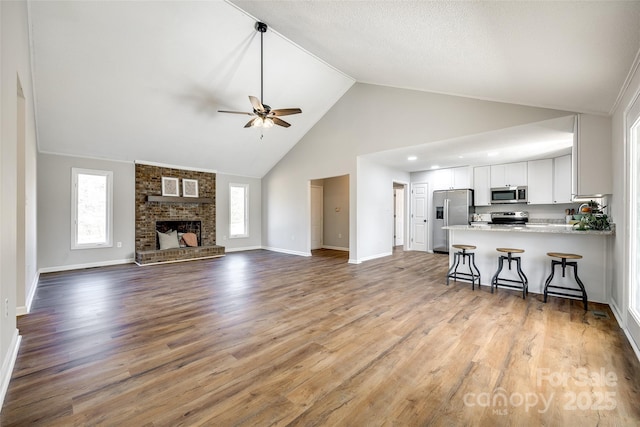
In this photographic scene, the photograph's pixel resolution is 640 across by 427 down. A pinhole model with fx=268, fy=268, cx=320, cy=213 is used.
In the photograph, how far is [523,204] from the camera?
21.1 feet

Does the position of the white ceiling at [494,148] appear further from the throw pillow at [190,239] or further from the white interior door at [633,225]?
the throw pillow at [190,239]

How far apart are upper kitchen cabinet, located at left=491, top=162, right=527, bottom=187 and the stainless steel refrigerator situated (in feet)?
2.10

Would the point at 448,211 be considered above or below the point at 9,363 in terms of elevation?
above

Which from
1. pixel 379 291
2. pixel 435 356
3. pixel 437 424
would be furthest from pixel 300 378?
pixel 379 291

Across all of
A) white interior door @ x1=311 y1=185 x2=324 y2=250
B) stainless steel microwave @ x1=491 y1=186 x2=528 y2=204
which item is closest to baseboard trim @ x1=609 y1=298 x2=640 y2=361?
stainless steel microwave @ x1=491 y1=186 x2=528 y2=204

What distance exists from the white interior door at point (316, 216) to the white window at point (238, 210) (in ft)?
6.94

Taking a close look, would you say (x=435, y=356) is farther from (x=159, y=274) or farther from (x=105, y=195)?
(x=105, y=195)

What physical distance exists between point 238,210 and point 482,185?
6893 millimetres

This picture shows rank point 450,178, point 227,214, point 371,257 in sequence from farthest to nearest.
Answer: point 227,214 < point 450,178 < point 371,257

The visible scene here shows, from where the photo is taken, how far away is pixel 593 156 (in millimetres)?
3357

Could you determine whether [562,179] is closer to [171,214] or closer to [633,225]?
[633,225]

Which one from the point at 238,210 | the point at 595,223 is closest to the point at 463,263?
the point at 595,223

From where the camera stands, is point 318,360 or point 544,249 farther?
point 544,249

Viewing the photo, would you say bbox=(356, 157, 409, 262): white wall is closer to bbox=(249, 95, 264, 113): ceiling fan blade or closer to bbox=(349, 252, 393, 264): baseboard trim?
bbox=(349, 252, 393, 264): baseboard trim
